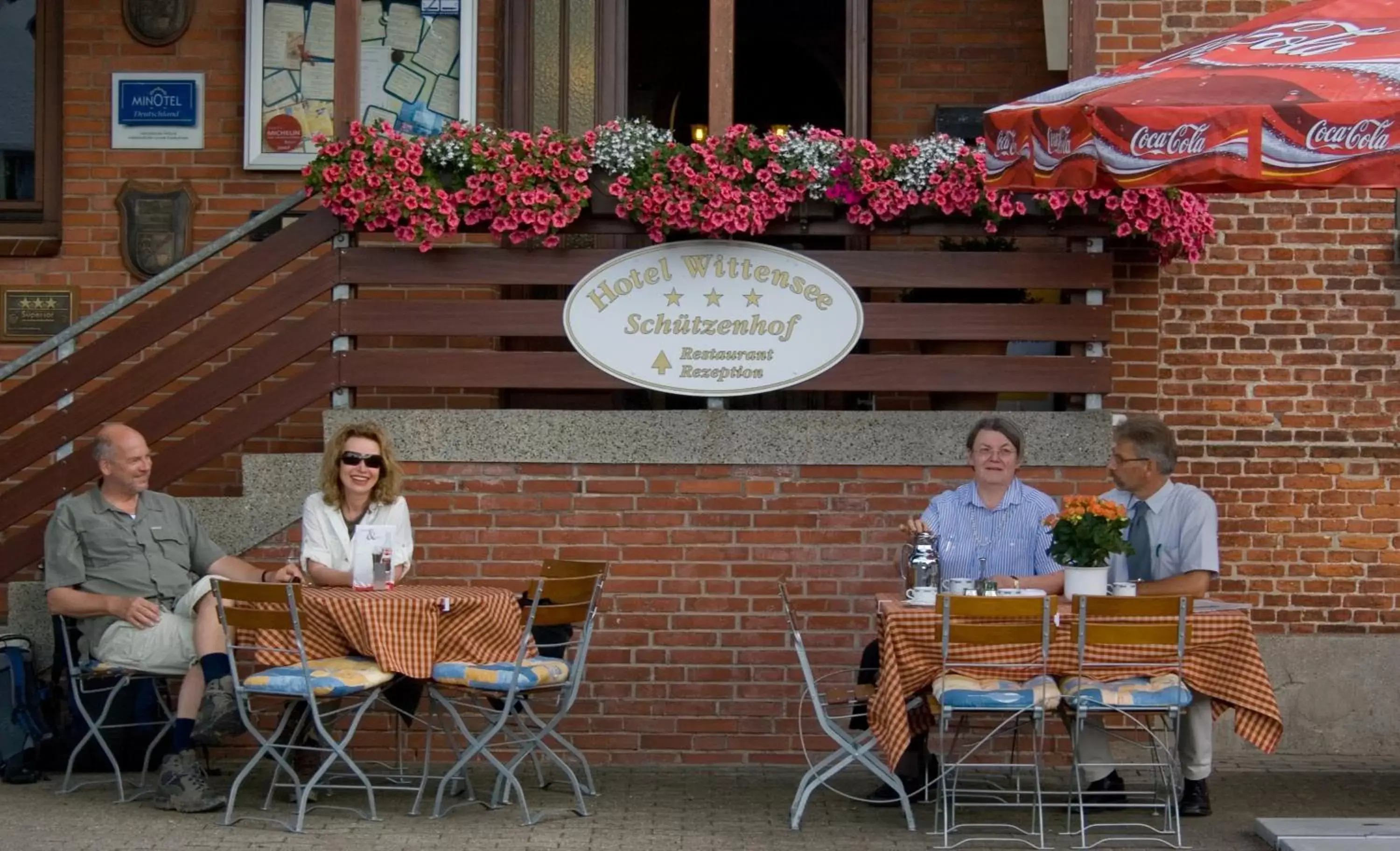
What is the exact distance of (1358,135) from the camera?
6.39 metres

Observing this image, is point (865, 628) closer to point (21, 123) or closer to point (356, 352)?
point (356, 352)

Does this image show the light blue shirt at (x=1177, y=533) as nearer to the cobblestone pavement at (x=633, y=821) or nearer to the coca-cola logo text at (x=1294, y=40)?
the cobblestone pavement at (x=633, y=821)

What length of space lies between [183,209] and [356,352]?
1.88m

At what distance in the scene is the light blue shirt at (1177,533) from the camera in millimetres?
7711

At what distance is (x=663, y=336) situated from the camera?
28.3ft

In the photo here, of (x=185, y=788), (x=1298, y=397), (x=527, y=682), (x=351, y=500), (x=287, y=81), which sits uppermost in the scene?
(x=287, y=81)

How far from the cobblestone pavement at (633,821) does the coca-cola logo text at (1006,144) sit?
251cm

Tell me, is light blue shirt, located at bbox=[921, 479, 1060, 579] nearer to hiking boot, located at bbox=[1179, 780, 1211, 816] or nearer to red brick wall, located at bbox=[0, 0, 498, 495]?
hiking boot, located at bbox=[1179, 780, 1211, 816]

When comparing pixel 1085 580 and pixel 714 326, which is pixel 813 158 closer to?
pixel 714 326

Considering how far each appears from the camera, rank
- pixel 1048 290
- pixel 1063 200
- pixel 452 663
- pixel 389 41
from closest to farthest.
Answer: pixel 452 663, pixel 1063 200, pixel 1048 290, pixel 389 41

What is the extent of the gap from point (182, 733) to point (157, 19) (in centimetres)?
412

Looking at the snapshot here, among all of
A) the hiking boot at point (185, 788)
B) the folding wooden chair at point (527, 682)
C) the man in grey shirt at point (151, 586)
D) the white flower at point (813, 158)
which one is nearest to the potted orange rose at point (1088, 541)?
the folding wooden chair at point (527, 682)

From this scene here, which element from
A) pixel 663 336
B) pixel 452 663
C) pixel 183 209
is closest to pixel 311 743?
pixel 452 663

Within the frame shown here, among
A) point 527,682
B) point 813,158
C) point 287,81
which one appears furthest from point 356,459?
point 287,81
